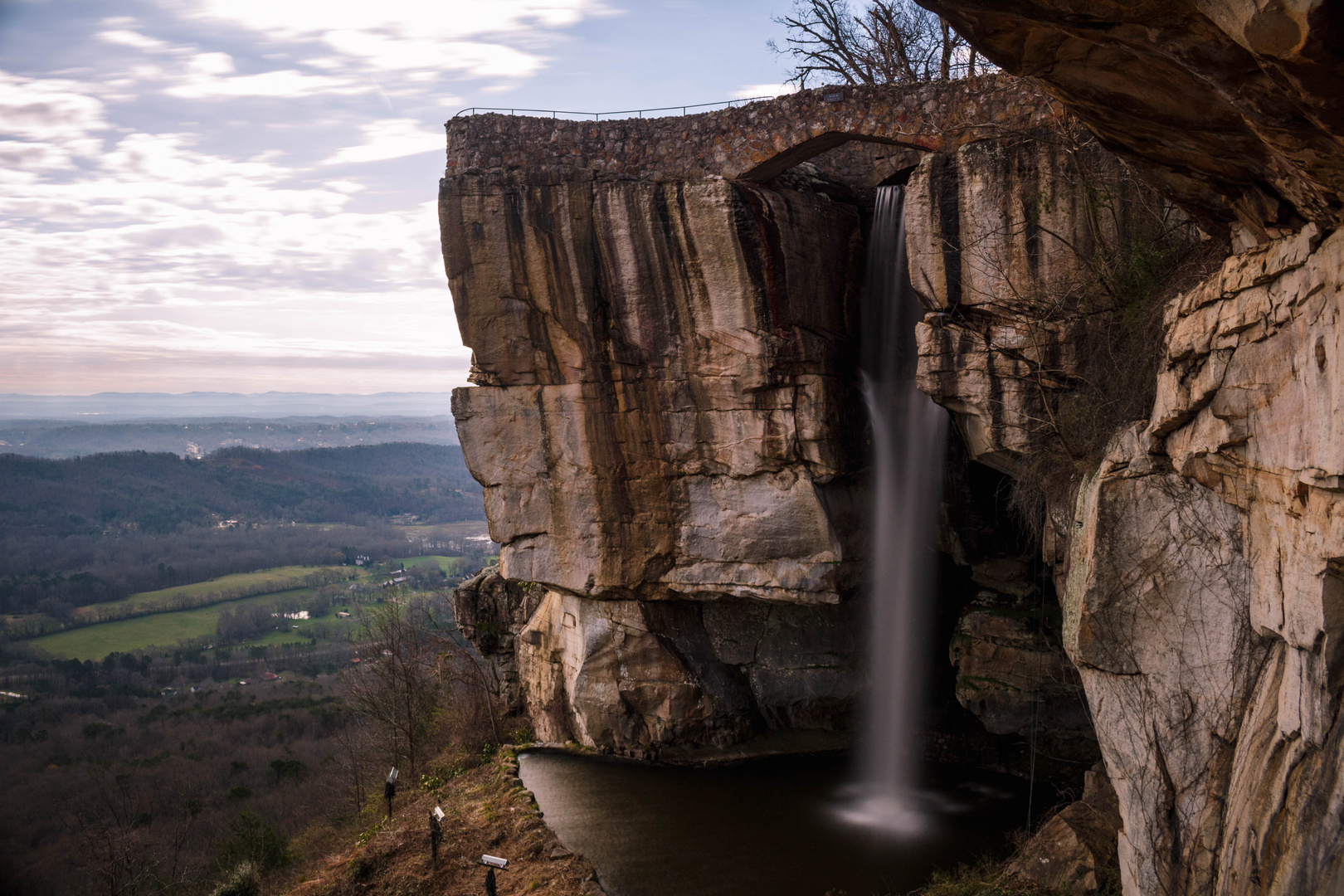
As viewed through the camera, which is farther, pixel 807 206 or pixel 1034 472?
pixel 807 206

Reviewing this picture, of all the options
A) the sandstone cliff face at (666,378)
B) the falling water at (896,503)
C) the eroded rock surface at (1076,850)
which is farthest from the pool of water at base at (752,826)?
the sandstone cliff face at (666,378)

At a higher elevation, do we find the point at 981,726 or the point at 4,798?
Answer: the point at 981,726

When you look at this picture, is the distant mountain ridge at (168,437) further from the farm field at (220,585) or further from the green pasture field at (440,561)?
the farm field at (220,585)

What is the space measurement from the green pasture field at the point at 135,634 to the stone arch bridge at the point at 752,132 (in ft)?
170

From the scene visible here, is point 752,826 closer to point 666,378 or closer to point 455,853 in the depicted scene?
point 455,853

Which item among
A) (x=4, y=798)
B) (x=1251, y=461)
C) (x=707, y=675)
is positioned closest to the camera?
(x=1251, y=461)

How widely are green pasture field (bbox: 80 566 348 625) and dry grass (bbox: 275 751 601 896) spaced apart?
61480 millimetres

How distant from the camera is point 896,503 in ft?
55.0

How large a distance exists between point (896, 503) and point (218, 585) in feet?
245

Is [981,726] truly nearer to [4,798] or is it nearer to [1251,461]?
[1251,461]

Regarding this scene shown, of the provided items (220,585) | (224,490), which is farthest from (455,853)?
(224,490)

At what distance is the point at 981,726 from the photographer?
16844mm

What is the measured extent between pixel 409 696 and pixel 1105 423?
1580cm

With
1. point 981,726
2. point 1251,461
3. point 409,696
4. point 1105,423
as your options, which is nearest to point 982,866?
point 981,726
